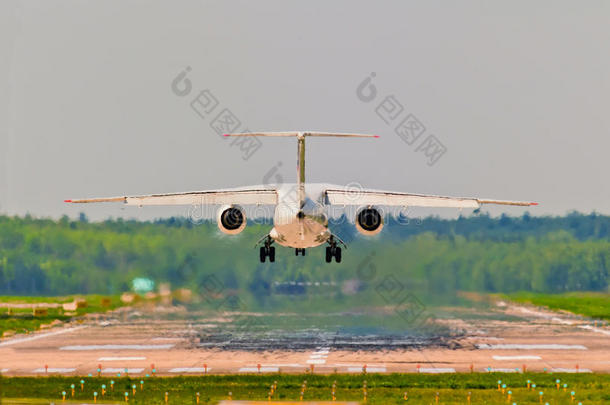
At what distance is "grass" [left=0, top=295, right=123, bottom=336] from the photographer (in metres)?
49.5

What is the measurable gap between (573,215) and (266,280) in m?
18.7

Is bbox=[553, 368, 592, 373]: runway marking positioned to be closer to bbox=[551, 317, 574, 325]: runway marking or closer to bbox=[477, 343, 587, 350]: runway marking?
bbox=[477, 343, 587, 350]: runway marking

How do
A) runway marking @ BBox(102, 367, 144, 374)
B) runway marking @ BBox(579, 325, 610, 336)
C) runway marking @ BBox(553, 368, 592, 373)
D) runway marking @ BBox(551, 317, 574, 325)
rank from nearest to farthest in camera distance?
runway marking @ BBox(553, 368, 592, 373)
runway marking @ BBox(102, 367, 144, 374)
runway marking @ BBox(579, 325, 610, 336)
runway marking @ BBox(551, 317, 574, 325)

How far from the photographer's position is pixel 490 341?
42375 millimetres

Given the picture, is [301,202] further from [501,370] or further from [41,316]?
[41,316]

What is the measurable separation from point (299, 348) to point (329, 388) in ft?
33.7

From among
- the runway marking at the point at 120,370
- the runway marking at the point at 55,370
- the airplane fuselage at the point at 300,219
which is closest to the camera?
the airplane fuselage at the point at 300,219

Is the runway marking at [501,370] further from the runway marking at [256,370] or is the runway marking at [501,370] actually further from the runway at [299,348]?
the runway marking at [256,370]

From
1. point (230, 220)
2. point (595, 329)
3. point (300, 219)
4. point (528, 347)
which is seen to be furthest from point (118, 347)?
point (595, 329)

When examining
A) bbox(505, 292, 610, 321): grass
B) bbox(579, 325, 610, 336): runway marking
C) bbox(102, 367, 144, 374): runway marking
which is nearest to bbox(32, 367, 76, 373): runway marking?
bbox(102, 367, 144, 374): runway marking

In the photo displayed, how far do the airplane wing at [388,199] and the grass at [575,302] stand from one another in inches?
684

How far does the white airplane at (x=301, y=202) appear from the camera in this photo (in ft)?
100

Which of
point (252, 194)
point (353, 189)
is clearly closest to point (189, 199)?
point (252, 194)

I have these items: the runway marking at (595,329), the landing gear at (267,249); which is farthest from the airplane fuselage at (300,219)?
the runway marking at (595,329)
